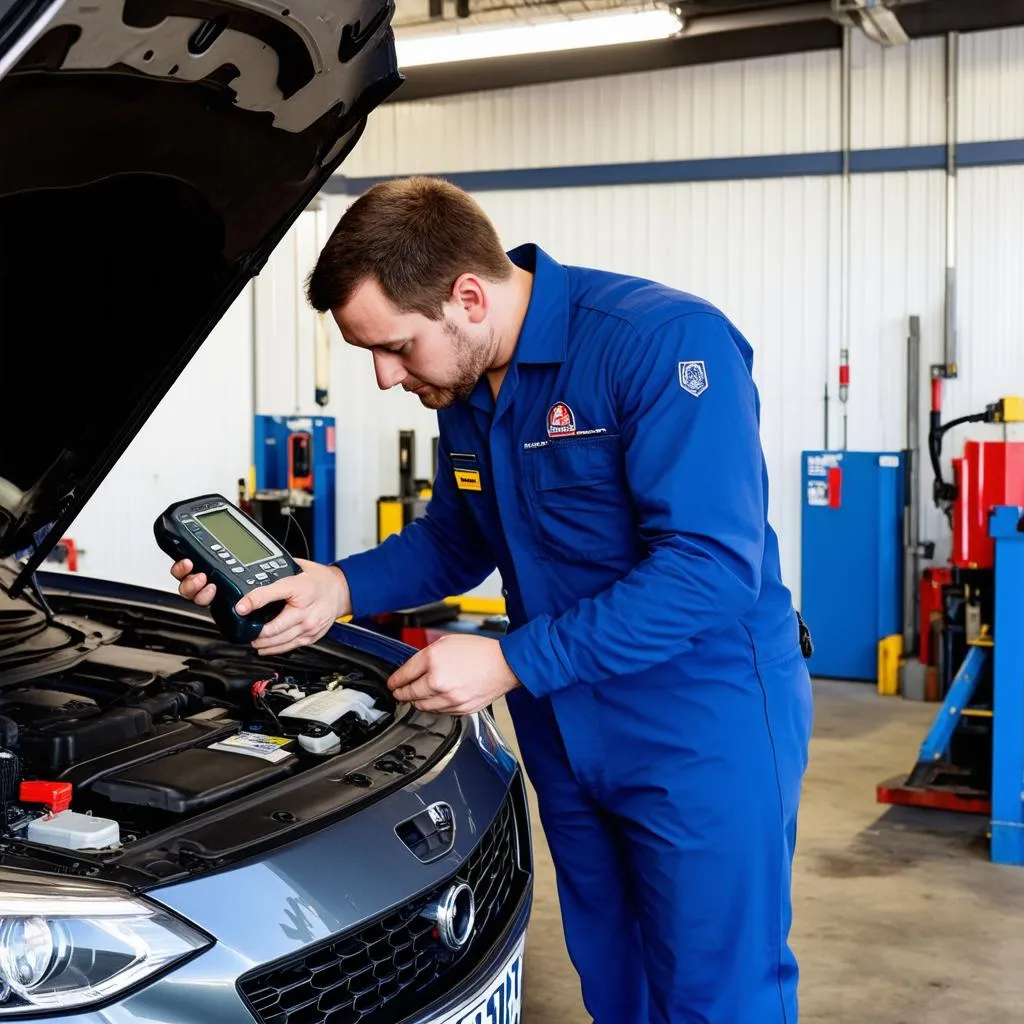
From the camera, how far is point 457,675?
157 centimetres

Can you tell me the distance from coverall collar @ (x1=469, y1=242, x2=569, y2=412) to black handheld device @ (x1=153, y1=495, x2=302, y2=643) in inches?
18.0

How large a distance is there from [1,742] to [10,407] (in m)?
0.66

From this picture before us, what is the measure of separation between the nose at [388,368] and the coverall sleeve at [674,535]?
33 cm

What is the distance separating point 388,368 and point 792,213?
5.82 metres

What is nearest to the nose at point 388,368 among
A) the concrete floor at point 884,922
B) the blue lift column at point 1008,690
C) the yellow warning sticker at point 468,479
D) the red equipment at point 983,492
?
the yellow warning sticker at point 468,479

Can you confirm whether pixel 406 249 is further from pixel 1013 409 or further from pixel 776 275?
pixel 776 275

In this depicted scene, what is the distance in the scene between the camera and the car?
→ 1.34 metres

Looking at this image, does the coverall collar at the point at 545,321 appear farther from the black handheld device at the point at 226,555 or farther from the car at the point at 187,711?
the black handheld device at the point at 226,555

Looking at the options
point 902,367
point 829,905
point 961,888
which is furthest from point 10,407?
point 902,367

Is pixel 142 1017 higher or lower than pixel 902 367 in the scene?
lower

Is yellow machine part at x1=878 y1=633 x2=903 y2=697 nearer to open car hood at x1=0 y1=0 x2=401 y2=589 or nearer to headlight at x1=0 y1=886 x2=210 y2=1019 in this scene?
open car hood at x1=0 y1=0 x2=401 y2=589

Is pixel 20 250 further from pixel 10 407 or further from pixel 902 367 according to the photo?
pixel 902 367

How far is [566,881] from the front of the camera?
198 cm

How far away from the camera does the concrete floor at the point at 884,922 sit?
2.82 metres
